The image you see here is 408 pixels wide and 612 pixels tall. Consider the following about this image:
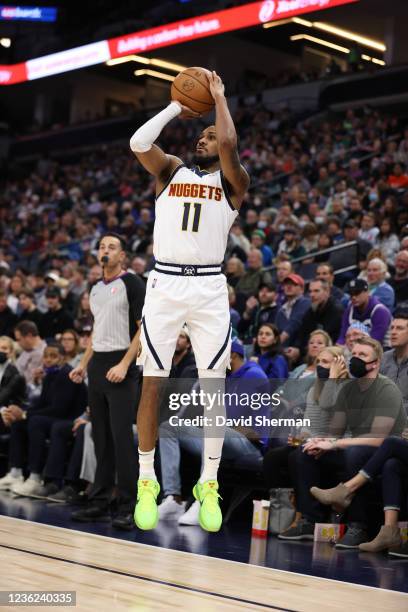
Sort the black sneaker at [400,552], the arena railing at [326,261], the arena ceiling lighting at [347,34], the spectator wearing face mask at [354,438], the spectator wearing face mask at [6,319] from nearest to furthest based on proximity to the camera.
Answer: the black sneaker at [400,552] < the spectator wearing face mask at [354,438] < the arena railing at [326,261] < the spectator wearing face mask at [6,319] < the arena ceiling lighting at [347,34]

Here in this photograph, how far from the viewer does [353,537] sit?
599 centimetres

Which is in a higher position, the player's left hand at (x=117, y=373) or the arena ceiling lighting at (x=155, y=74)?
the arena ceiling lighting at (x=155, y=74)

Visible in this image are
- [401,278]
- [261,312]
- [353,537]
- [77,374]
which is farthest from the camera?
[261,312]

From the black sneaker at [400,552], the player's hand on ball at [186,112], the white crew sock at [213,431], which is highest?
the player's hand on ball at [186,112]

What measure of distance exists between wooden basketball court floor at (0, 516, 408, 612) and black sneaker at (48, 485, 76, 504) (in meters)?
2.44

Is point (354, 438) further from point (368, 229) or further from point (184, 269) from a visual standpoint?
point (368, 229)

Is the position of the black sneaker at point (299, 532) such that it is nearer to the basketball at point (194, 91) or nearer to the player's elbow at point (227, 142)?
the player's elbow at point (227, 142)

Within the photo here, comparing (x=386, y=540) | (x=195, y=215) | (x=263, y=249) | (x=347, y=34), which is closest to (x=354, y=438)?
(x=386, y=540)

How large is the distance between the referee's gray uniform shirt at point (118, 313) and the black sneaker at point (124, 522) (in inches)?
44.7

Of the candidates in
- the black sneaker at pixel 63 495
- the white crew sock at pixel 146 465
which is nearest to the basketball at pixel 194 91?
the white crew sock at pixel 146 465

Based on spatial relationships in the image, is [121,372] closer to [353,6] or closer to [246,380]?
[246,380]

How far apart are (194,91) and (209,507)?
1.98 meters

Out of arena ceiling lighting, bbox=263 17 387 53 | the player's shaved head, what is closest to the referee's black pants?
the player's shaved head

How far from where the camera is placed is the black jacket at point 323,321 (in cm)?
870
